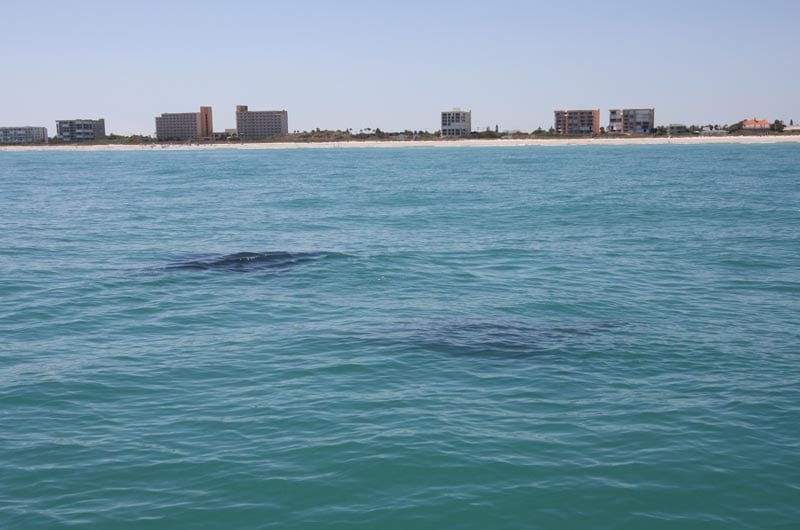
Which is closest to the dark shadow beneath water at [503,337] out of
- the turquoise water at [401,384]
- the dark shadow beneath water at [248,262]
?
the turquoise water at [401,384]

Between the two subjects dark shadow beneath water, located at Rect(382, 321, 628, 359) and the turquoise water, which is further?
dark shadow beneath water, located at Rect(382, 321, 628, 359)

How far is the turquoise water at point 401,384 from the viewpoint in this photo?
9.55 m

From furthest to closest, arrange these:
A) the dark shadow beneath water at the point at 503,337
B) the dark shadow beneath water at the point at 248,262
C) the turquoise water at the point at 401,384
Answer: the dark shadow beneath water at the point at 248,262 < the dark shadow beneath water at the point at 503,337 < the turquoise water at the point at 401,384

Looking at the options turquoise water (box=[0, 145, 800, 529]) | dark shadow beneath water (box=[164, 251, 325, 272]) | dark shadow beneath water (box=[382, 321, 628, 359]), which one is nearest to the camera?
turquoise water (box=[0, 145, 800, 529])

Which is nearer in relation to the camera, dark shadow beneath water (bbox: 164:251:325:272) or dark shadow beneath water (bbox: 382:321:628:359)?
dark shadow beneath water (bbox: 382:321:628:359)

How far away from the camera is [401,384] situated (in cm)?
1362

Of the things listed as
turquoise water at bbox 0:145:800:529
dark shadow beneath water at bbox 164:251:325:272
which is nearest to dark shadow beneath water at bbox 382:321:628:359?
turquoise water at bbox 0:145:800:529

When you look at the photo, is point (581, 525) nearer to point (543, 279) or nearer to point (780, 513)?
point (780, 513)

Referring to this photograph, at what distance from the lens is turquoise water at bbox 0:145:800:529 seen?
9555 millimetres

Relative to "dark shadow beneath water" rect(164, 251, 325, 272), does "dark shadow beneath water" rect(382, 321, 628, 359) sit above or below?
below

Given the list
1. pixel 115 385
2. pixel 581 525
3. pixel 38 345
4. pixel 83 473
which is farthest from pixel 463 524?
pixel 38 345

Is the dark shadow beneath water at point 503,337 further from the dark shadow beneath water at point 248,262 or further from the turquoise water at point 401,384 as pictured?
the dark shadow beneath water at point 248,262

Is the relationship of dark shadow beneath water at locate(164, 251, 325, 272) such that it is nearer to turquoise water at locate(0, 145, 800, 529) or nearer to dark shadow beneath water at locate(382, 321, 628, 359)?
turquoise water at locate(0, 145, 800, 529)

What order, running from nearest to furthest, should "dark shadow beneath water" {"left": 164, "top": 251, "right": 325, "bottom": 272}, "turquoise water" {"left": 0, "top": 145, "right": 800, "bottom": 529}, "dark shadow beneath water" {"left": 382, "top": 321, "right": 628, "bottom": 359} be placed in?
"turquoise water" {"left": 0, "top": 145, "right": 800, "bottom": 529}
"dark shadow beneath water" {"left": 382, "top": 321, "right": 628, "bottom": 359}
"dark shadow beneath water" {"left": 164, "top": 251, "right": 325, "bottom": 272}
